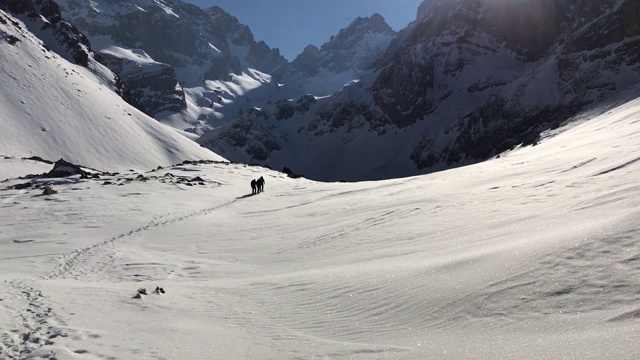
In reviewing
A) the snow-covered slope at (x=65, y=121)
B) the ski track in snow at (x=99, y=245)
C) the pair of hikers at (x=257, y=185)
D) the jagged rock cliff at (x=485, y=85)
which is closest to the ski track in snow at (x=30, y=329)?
the ski track in snow at (x=99, y=245)

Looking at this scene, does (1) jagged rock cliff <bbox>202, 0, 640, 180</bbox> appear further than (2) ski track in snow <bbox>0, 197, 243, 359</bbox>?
Yes

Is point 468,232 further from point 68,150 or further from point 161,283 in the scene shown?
point 68,150

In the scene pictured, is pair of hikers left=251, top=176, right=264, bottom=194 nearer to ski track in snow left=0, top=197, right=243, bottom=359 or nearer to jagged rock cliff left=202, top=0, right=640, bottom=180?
ski track in snow left=0, top=197, right=243, bottom=359

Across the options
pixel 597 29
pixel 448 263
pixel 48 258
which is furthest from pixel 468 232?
pixel 597 29

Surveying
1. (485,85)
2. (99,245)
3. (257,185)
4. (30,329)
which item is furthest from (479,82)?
(30,329)

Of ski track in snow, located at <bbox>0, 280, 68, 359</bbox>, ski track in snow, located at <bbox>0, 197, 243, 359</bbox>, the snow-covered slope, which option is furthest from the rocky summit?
ski track in snow, located at <bbox>0, 280, 68, 359</bbox>

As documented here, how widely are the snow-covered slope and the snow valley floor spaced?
5288cm

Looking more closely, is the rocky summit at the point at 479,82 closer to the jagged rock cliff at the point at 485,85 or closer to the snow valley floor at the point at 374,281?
the jagged rock cliff at the point at 485,85

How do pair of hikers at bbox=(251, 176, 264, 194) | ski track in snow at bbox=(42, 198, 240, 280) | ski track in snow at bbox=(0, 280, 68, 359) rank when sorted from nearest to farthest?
ski track in snow at bbox=(0, 280, 68, 359)
ski track in snow at bbox=(42, 198, 240, 280)
pair of hikers at bbox=(251, 176, 264, 194)

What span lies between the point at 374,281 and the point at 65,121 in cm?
7824

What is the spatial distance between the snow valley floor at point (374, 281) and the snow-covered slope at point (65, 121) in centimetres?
5288

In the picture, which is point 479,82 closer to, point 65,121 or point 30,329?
point 65,121

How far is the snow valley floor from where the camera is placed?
20.4ft

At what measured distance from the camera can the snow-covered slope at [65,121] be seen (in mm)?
67875
